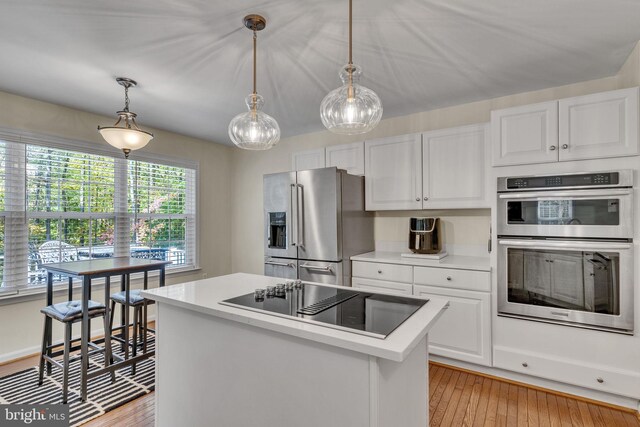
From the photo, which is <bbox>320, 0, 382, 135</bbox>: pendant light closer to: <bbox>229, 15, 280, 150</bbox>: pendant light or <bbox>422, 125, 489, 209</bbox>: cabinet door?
<bbox>229, 15, 280, 150</bbox>: pendant light

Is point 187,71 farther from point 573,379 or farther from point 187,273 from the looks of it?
point 573,379

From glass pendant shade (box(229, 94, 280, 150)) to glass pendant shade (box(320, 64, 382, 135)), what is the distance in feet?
1.50

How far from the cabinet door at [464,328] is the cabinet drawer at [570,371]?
12 centimetres

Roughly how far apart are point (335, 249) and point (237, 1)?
210cm

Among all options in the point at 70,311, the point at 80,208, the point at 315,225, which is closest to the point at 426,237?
the point at 315,225

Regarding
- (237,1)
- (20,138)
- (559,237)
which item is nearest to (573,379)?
(559,237)

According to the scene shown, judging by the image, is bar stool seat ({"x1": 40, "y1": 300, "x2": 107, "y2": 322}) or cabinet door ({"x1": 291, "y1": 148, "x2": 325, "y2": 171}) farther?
cabinet door ({"x1": 291, "y1": 148, "x2": 325, "y2": 171})

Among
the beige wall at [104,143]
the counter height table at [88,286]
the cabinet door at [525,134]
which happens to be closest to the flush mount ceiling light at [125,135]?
the counter height table at [88,286]

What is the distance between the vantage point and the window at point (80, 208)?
9.61 ft

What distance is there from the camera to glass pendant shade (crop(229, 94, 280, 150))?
185 centimetres

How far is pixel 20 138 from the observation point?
294 centimetres

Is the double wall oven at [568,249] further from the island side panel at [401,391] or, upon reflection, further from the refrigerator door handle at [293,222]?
the refrigerator door handle at [293,222]

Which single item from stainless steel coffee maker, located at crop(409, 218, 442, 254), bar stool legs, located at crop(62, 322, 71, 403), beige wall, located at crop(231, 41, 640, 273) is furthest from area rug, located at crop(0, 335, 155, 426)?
stainless steel coffee maker, located at crop(409, 218, 442, 254)

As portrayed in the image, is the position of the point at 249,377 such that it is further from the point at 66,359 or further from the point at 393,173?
the point at 393,173
